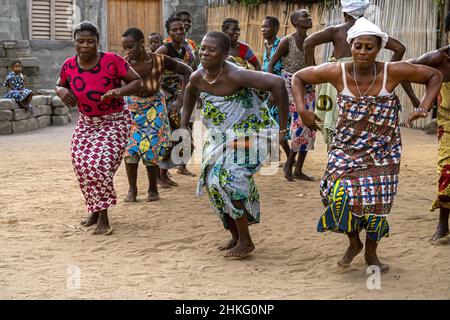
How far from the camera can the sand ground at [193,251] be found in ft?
14.2

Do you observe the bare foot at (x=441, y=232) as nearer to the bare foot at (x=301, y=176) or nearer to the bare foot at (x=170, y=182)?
the bare foot at (x=301, y=176)

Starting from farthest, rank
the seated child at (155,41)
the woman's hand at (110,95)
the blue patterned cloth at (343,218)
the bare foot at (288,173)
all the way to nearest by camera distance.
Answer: the seated child at (155,41), the bare foot at (288,173), the woman's hand at (110,95), the blue patterned cloth at (343,218)

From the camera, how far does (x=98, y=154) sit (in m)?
5.71

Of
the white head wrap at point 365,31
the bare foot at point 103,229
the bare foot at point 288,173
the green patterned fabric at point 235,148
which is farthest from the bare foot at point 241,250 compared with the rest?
the bare foot at point 288,173

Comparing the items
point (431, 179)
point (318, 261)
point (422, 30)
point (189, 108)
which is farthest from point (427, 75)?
point (422, 30)

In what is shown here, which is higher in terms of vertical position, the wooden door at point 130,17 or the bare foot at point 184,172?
the wooden door at point 130,17

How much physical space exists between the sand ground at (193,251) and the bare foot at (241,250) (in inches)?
2.3

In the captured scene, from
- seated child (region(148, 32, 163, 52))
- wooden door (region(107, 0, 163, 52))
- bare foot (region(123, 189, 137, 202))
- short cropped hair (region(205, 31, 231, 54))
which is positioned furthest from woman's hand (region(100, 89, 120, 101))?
wooden door (region(107, 0, 163, 52))

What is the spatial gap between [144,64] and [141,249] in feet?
7.19

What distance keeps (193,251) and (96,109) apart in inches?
57.3

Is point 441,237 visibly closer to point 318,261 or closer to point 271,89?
point 318,261

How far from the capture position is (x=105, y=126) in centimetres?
582

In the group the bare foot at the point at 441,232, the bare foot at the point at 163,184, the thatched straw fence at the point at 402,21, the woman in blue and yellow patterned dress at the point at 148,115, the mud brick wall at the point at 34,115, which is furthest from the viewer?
the mud brick wall at the point at 34,115

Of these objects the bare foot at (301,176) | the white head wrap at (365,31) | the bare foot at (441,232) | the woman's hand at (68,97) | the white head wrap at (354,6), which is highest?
the white head wrap at (354,6)
